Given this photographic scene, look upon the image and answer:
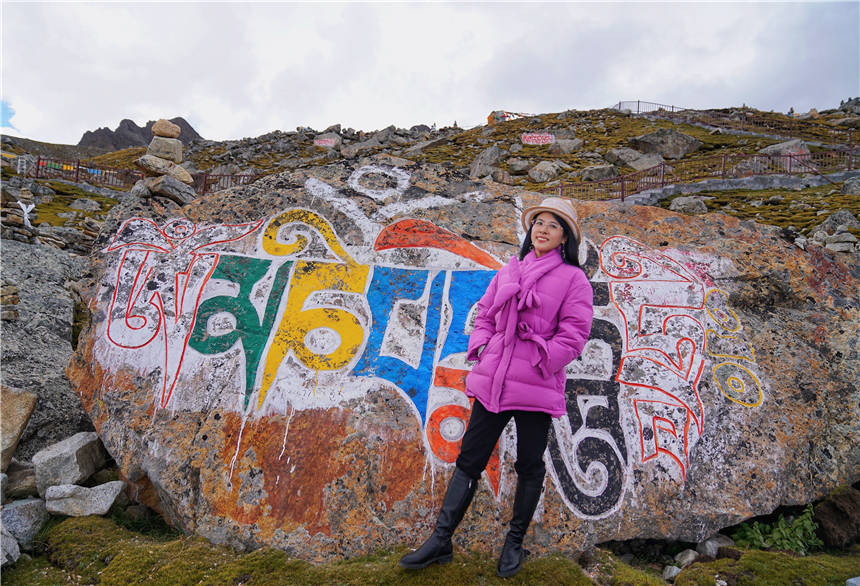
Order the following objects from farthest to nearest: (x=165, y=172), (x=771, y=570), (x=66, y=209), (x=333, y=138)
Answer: (x=333, y=138) < (x=66, y=209) < (x=165, y=172) < (x=771, y=570)

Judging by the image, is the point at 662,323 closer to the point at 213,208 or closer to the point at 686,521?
the point at 686,521

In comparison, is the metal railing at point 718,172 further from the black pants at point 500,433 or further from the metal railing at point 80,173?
the metal railing at point 80,173

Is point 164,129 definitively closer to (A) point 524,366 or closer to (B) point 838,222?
(A) point 524,366

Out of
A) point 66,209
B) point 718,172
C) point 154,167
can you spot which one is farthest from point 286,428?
point 718,172

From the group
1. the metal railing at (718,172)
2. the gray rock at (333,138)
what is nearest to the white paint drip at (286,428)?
the metal railing at (718,172)

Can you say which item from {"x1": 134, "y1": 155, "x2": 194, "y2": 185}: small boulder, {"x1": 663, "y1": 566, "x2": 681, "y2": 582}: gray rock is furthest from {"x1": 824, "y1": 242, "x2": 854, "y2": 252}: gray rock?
{"x1": 134, "y1": 155, "x2": 194, "y2": 185}: small boulder

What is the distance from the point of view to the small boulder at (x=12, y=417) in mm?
3676

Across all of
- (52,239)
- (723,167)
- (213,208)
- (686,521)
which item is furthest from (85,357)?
(723,167)

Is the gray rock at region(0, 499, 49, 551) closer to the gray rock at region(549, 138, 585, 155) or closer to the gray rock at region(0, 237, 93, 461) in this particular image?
the gray rock at region(0, 237, 93, 461)

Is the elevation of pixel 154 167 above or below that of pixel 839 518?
above

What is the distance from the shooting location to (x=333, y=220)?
4.71 meters

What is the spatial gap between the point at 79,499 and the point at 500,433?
3178mm

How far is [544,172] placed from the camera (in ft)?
85.6

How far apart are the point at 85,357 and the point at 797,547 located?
19.5 ft
